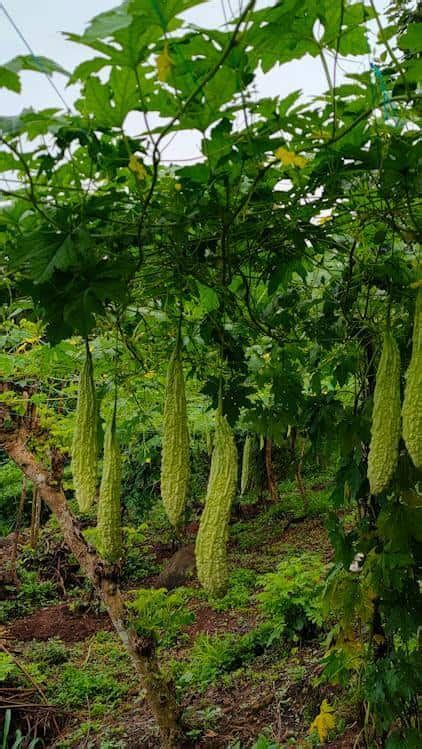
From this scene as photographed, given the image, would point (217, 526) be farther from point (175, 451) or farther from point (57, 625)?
point (57, 625)

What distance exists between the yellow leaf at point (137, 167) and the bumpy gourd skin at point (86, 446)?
1.61ft

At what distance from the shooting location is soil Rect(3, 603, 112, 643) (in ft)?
26.1

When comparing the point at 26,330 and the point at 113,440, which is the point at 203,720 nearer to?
the point at 26,330

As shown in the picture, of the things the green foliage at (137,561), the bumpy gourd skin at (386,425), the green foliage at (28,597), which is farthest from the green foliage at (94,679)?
the bumpy gourd skin at (386,425)

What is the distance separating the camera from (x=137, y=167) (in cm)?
143

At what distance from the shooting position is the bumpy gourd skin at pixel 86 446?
5.41 feet

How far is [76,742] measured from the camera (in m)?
5.25

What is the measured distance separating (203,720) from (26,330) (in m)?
3.40

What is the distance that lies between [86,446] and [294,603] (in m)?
5.13

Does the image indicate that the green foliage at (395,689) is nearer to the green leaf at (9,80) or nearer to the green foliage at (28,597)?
the green leaf at (9,80)

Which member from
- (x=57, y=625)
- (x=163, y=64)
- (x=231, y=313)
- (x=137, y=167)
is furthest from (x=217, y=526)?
(x=57, y=625)

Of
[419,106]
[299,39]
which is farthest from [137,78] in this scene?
[419,106]

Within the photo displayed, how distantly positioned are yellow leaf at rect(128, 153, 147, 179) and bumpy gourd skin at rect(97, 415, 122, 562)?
63 cm

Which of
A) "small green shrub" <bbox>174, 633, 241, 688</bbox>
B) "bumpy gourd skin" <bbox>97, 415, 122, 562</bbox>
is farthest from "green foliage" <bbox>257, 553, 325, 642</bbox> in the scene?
"bumpy gourd skin" <bbox>97, 415, 122, 562</bbox>
